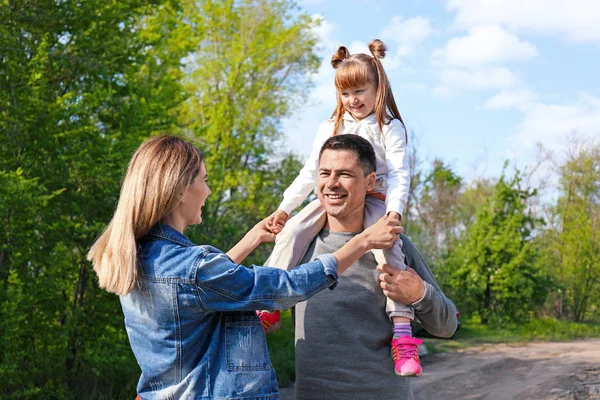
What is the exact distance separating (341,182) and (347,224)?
254 mm

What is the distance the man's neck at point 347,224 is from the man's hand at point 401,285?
26 cm

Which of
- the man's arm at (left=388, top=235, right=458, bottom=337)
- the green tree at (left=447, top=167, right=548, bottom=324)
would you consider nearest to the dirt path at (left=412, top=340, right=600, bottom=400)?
the green tree at (left=447, top=167, right=548, bottom=324)

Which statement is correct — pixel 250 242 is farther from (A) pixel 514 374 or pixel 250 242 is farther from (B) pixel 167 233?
(A) pixel 514 374

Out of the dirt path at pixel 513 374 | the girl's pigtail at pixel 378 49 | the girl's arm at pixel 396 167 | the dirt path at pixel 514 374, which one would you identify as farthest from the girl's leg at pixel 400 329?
the dirt path at pixel 514 374

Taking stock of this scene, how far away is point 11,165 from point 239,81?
10.0 m

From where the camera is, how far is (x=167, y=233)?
2074mm

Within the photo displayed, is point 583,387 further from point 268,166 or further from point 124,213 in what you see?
point 268,166

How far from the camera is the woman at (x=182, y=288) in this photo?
77.7 inches

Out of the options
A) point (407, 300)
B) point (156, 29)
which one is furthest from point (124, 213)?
point (156, 29)

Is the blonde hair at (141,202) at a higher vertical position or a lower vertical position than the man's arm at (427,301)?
higher

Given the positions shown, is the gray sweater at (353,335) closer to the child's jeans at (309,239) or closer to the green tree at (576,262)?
the child's jeans at (309,239)

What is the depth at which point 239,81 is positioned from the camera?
16.5m

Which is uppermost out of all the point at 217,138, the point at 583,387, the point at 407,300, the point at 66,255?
the point at 217,138

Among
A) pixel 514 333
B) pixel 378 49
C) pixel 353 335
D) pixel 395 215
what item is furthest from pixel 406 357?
pixel 514 333
